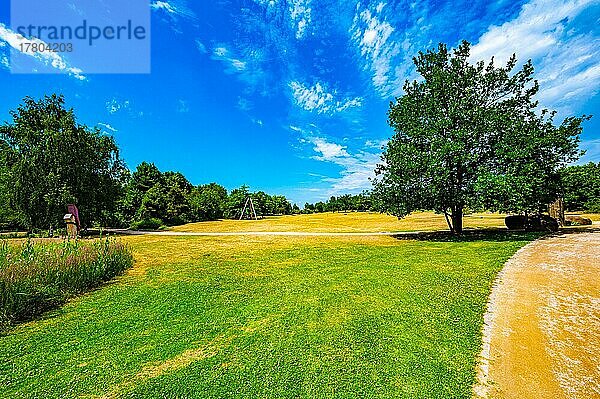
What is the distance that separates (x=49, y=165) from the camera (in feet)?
71.4

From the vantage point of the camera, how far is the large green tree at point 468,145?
15.3 m

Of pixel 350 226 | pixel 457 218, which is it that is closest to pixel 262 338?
pixel 457 218

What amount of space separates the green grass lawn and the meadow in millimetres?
23

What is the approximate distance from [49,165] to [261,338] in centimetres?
2562

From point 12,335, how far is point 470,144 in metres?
19.3

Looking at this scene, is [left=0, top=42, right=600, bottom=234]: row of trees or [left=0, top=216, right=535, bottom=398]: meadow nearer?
[left=0, top=216, right=535, bottom=398]: meadow

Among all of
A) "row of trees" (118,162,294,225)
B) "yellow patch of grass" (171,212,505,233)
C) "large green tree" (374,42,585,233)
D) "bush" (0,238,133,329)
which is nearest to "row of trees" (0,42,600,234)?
"large green tree" (374,42,585,233)


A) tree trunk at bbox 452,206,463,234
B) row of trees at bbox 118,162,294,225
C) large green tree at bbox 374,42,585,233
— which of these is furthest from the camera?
row of trees at bbox 118,162,294,225

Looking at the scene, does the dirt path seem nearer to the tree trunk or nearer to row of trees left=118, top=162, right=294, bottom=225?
the tree trunk

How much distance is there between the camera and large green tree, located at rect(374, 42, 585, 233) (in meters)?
15.3

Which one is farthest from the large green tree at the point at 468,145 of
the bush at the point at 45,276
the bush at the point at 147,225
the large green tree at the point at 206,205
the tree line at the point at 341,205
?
the tree line at the point at 341,205

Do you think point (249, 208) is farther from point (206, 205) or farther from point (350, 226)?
point (350, 226)

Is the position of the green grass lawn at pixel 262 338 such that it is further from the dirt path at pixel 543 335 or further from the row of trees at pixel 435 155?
the row of trees at pixel 435 155

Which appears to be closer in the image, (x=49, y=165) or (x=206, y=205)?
(x=49, y=165)
